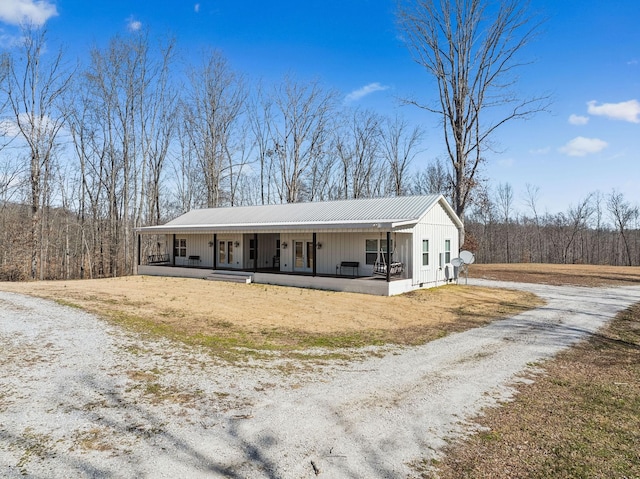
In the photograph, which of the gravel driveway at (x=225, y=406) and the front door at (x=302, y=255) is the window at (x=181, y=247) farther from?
the gravel driveway at (x=225, y=406)

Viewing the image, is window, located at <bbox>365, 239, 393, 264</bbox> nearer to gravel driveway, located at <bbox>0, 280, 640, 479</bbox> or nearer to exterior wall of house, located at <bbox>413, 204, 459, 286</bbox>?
exterior wall of house, located at <bbox>413, 204, 459, 286</bbox>

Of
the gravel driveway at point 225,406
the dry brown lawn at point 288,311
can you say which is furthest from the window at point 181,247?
the gravel driveway at point 225,406

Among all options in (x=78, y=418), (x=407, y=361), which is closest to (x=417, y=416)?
(x=407, y=361)

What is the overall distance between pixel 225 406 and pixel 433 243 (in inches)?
563

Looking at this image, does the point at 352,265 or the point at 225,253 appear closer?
the point at 352,265

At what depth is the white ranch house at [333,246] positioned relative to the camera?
613 inches

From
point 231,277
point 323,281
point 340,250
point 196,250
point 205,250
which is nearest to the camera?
point 323,281

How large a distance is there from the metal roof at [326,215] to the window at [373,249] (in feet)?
3.07

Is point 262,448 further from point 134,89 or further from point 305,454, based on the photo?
point 134,89

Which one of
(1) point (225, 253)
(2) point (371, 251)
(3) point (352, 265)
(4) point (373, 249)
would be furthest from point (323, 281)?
(1) point (225, 253)

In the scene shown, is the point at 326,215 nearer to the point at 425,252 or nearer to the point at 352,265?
the point at 352,265

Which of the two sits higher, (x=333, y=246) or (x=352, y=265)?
(x=333, y=246)

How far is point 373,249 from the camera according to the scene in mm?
16203

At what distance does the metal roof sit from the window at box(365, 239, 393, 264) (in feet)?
3.07
